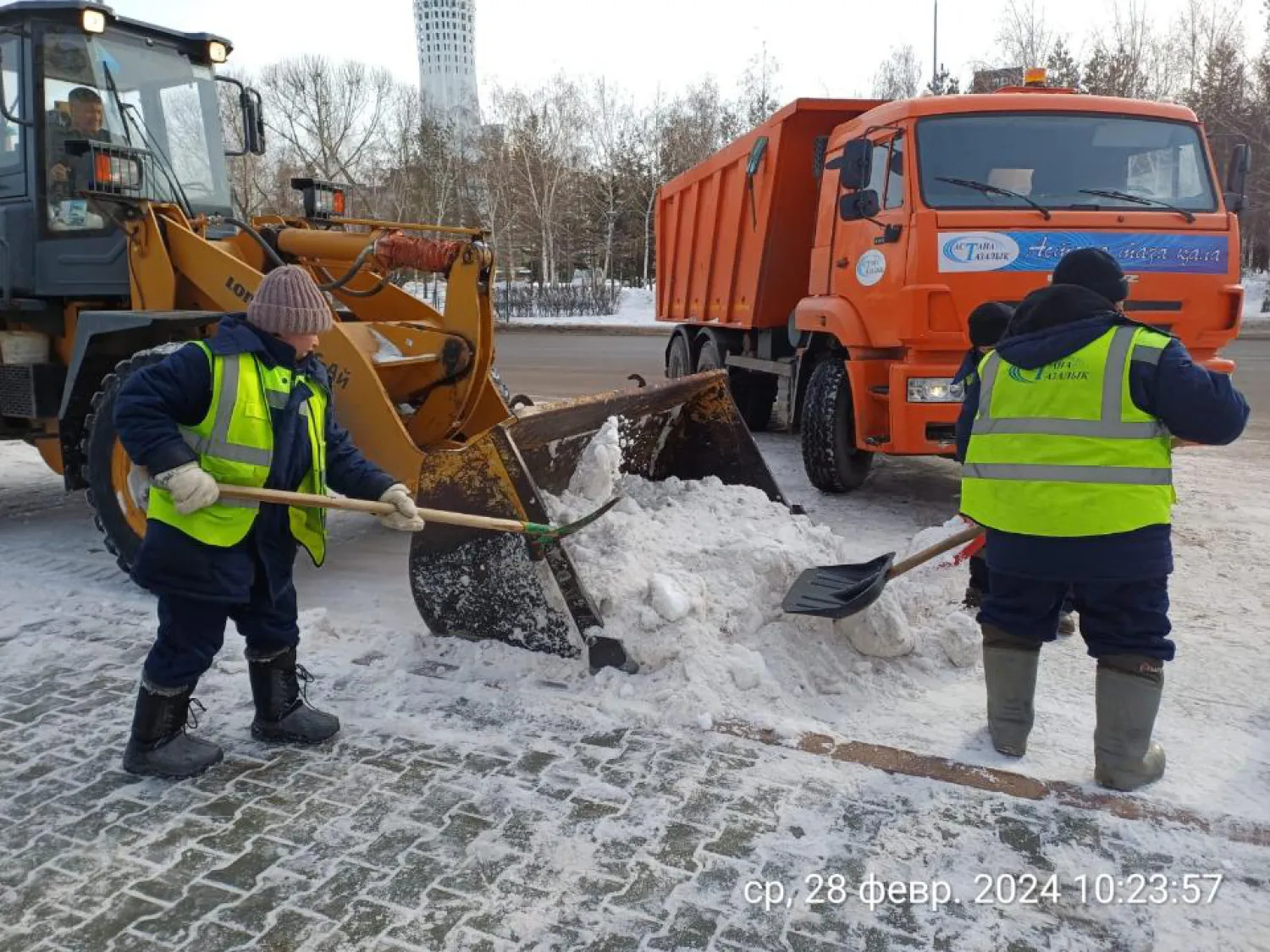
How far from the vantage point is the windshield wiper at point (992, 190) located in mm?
5469

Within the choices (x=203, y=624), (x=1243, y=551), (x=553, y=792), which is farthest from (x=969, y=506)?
(x=1243, y=551)

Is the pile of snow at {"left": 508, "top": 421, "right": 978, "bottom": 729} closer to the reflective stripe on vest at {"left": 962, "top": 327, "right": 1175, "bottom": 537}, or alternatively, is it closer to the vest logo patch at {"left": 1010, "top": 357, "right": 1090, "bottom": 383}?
the reflective stripe on vest at {"left": 962, "top": 327, "right": 1175, "bottom": 537}

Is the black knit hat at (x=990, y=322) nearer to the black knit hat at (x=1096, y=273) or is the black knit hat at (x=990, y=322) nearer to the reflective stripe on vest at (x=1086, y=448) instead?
the black knit hat at (x=1096, y=273)

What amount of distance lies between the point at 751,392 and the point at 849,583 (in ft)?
19.6

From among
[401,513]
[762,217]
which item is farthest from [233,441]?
[762,217]

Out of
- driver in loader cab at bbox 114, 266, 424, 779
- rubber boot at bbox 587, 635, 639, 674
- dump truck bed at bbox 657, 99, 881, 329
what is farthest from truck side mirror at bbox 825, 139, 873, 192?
driver in loader cab at bbox 114, 266, 424, 779

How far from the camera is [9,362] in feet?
18.0

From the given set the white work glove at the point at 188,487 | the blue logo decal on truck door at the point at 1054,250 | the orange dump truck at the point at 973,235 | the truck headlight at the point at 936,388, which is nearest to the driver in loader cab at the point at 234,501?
the white work glove at the point at 188,487

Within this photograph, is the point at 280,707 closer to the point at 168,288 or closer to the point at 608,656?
the point at 608,656

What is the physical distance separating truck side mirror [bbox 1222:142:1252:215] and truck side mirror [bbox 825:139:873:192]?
2.15 meters

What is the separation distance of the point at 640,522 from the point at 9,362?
12.9 ft

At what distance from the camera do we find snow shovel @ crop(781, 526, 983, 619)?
139 inches

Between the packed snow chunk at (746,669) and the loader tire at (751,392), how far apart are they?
6.05 m

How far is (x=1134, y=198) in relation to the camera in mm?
5621
